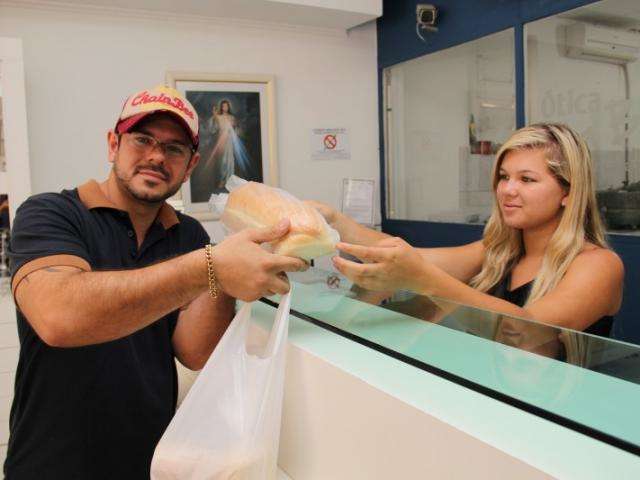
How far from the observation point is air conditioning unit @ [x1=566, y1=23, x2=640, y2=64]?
2.63 metres

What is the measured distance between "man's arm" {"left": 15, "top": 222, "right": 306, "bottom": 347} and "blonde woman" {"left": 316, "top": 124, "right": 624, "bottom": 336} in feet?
1.44

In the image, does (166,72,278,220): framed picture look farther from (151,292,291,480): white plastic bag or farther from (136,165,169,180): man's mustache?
(151,292,291,480): white plastic bag

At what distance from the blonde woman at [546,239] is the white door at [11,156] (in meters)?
2.09

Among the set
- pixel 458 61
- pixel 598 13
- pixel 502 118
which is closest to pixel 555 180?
pixel 598 13

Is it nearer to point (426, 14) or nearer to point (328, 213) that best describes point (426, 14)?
point (426, 14)

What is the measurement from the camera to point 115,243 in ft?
3.81

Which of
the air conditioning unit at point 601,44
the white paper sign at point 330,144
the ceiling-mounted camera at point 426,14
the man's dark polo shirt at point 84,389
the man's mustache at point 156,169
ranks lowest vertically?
the man's dark polo shirt at point 84,389

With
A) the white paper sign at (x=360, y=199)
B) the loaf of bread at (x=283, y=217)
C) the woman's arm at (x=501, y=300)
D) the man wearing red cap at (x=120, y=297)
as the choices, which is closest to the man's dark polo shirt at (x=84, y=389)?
the man wearing red cap at (x=120, y=297)

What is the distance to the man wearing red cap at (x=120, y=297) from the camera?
0.78 metres

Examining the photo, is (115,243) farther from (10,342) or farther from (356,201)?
(356,201)

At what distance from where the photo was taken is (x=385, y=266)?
0.88 metres

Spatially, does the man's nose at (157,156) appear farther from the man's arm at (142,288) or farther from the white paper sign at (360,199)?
the white paper sign at (360,199)

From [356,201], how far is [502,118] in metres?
1.11

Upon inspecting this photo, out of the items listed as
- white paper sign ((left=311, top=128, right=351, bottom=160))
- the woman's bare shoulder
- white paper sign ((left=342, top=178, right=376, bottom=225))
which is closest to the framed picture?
white paper sign ((left=311, top=128, right=351, bottom=160))
